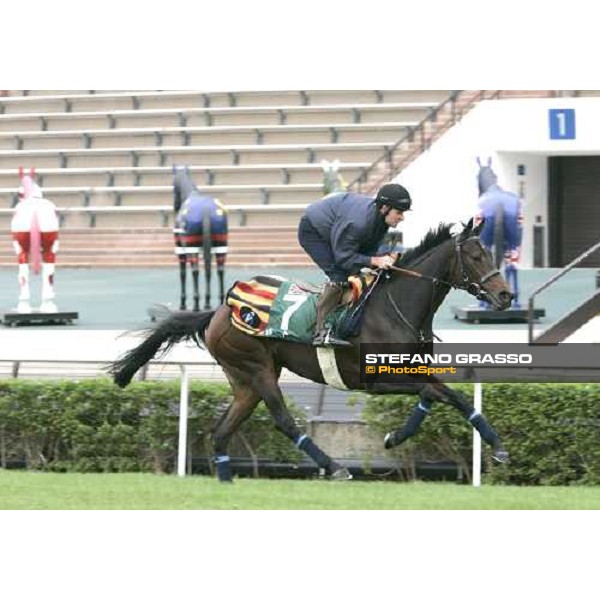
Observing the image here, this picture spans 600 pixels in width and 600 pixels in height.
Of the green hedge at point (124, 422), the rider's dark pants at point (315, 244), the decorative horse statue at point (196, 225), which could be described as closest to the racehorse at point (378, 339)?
the rider's dark pants at point (315, 244)

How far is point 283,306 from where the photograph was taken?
Result: 802 cm

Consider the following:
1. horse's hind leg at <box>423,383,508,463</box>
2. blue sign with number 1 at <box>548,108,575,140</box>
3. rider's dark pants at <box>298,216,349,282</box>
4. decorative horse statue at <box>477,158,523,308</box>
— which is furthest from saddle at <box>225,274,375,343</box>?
blue sign with number 1 at <box>548,108,575,140</box>

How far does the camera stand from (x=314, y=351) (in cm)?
800

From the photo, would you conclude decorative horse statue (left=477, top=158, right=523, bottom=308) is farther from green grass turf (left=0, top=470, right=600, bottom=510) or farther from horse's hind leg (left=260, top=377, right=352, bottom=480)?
horse's hind leg (left=260, top=377, right=352, bottom=480)

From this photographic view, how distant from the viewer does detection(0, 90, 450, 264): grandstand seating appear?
24.4 meters

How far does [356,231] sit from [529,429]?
192 cm

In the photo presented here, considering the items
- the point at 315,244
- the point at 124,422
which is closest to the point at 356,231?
the point at 315,244

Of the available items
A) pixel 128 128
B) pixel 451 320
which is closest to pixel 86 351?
pixel 451 320

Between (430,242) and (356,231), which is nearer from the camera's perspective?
(356,231)

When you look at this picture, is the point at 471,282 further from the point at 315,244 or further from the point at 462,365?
the point at 315,244

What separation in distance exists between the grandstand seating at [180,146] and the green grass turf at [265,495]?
15.7 metres

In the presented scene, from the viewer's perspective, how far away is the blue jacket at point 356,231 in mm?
7586

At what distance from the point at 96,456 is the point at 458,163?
1312cm

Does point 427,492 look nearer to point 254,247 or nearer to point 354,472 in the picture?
point 354,472
